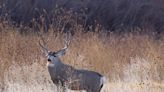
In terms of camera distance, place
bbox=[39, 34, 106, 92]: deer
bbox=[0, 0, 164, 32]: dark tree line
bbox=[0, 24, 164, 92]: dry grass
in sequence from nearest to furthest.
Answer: bbox=[39, 34, 106, 92]: deer → bbox=[0, 24, 164, 92]: dry grass → bbox=[0, 0, 164, 32]: dark tree line

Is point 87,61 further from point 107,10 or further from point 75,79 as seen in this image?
point 107,10

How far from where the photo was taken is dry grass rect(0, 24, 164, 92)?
12.2 meters

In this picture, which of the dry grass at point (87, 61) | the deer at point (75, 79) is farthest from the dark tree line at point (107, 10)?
the deer at point (75, 79)

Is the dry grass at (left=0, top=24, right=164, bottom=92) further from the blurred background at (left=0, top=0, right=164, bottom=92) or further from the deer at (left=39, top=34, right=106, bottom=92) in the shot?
the deer at (left=39, top=34, right=106, bottom=92)

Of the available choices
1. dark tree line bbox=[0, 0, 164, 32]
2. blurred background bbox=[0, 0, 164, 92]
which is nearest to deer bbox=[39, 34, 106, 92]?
blurred background bbox=[0, 0, 164, 92]

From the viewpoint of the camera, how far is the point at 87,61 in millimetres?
14680

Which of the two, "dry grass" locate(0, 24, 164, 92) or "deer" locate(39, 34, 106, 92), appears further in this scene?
"dry grass" locate(0, 24, 164, 92)

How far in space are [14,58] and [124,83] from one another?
7.96 ft

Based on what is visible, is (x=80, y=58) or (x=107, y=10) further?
(x=107, y=10)

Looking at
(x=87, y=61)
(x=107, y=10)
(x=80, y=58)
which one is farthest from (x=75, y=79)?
(x=107, y=10)

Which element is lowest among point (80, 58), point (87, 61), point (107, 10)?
point (87, 61)

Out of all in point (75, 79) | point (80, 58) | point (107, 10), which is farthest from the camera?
point (107, 10)

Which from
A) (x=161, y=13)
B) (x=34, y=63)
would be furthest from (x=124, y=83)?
(x=161, y=13)

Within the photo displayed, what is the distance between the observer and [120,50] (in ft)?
53.5
